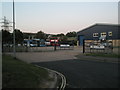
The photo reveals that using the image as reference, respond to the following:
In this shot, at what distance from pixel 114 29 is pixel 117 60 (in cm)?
3972

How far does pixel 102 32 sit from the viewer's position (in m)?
56.0

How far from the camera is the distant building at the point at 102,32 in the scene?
51.0 m

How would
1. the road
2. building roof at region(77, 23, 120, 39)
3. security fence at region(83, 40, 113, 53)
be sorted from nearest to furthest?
the road < security fence at region(83, 40, 113, 53) < building roof at region(77, 23, 120, 39)

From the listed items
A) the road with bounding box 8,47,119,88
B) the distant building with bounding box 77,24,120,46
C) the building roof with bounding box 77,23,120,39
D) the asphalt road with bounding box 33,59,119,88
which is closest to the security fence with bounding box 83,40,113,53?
the road with bounding box 8,47,119,88

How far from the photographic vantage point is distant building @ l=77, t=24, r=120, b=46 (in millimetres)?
50969

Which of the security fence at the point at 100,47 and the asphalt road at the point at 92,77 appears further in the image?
the security fence at the point at 100,47

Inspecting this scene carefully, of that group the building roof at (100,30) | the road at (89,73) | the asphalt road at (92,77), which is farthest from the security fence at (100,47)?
the building roof at (100,30)

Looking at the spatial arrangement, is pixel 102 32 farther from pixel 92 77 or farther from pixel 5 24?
pixel 92 77

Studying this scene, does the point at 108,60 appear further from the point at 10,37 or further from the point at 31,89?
the point at 10,37

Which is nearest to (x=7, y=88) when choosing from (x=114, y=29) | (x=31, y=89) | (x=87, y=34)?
(x=31, y=89)

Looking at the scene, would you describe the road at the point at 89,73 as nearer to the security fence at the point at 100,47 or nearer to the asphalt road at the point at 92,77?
the asphalt road at the point at 92,77

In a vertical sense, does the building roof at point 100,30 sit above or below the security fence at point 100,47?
above

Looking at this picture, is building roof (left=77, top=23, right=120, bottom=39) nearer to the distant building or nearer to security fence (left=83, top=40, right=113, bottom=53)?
the distant building

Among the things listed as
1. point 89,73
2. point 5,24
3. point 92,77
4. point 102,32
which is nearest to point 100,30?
point 102,32
